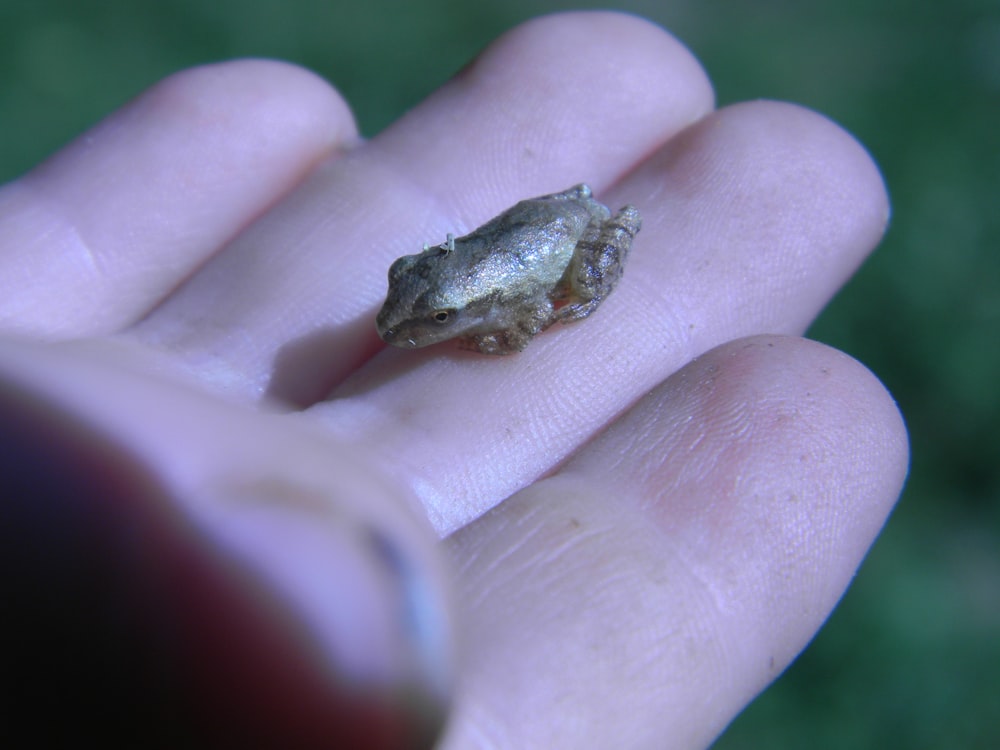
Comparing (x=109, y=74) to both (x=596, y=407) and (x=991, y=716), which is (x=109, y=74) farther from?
(x=991, y=716)

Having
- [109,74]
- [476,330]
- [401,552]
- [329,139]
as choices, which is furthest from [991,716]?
[109,74]

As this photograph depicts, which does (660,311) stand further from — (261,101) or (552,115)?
(261,101)

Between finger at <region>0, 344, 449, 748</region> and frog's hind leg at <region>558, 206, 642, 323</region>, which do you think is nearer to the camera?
finger at <region>0, 344, 449, 748</region>

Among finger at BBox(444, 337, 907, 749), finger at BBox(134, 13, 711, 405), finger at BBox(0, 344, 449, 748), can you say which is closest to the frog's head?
finger at BBox(134, 13, 711, 405)

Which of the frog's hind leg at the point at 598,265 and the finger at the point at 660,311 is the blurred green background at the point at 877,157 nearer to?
the finger at the point at 660,311

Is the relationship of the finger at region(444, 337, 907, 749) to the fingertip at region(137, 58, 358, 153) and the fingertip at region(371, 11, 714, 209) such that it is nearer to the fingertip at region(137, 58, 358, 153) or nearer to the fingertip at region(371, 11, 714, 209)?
the fingertip at region(371, 11, 714, 209)

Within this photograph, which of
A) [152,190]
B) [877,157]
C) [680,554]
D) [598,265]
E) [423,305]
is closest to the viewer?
[680,554]

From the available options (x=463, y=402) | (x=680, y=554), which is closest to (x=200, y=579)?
(x=680, y=554)

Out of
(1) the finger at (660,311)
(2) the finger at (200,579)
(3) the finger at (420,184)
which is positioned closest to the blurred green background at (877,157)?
(1) the finger at (660,311)
